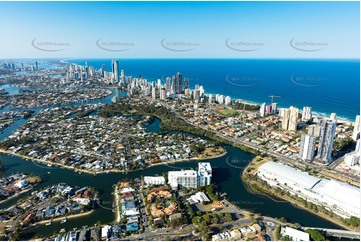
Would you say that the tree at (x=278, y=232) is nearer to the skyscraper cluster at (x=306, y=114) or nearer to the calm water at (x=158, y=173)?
the calm water at (x=158, y=173)

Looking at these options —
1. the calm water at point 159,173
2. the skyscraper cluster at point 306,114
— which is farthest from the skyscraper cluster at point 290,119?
the calm water at point 159,173

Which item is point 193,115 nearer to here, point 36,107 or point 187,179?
point 187,179

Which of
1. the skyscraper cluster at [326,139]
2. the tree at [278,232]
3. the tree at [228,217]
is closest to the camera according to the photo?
the tree at [278,232]

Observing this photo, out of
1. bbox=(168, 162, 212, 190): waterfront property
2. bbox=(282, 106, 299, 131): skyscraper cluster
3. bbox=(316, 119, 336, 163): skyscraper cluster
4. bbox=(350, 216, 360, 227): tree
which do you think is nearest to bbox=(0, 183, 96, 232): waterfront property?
bbox=(168, 162, 212, 190): waterfront property

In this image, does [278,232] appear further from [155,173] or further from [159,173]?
[155,173]

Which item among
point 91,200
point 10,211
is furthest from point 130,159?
point 10,211

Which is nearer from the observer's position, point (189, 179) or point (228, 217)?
point (228, 217)

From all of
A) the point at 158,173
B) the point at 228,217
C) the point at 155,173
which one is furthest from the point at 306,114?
the point at 228,217

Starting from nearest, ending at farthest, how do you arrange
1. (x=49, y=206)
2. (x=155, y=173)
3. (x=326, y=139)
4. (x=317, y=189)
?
(x=49, y=206)
(x=317, y=189)
(x=155, y=173)
(x=326, y=139)
